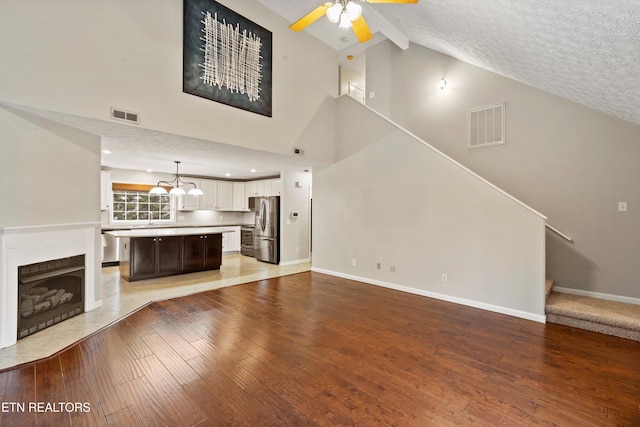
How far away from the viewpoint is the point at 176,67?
3.71 meters

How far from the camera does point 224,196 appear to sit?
9.19m

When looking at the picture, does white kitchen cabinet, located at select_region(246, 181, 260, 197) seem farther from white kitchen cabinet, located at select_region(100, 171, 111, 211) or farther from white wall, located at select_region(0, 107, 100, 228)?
white wall, located at select_region(0, 107, 100, 228)

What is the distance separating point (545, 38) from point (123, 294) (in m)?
6.60

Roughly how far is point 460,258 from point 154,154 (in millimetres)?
5592

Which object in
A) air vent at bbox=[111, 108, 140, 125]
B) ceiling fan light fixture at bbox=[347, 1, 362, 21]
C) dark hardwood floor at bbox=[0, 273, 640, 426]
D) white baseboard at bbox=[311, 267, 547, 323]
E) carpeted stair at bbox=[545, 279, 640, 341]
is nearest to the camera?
dark hardwood floor at bbox=[0, 273, 640, 426]

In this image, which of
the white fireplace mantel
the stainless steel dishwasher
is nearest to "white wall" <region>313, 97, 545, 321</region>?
the white fireplace mantel

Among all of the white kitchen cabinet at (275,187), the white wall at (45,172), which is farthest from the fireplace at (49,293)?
the white kitchen cabinet at (275,187)

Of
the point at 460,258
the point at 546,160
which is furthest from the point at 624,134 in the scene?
the point at 460,258

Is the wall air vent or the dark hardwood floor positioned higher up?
the wall air vent

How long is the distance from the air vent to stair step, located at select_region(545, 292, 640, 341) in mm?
5747

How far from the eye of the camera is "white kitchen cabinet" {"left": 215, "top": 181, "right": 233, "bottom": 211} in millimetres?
9008

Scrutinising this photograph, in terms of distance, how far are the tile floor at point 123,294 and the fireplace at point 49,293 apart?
0.36 ft

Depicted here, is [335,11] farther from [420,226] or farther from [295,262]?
[295,262]

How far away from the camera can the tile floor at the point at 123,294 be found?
275 cm
